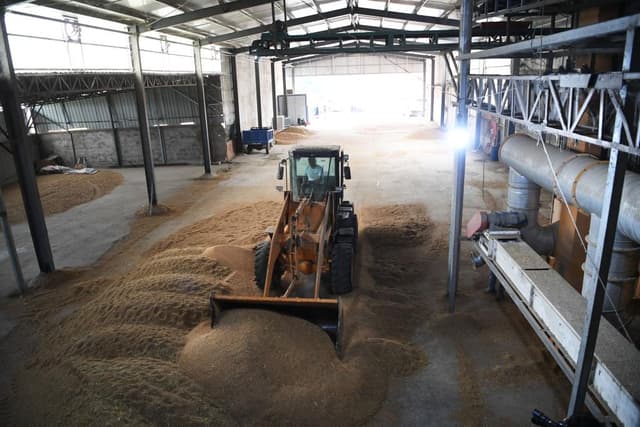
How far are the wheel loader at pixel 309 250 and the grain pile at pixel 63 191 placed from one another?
36.9 ft

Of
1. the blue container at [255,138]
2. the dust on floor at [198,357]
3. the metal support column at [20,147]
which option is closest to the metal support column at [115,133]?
the blue container at [255,138]

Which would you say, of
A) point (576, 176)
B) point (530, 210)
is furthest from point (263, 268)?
point (576, 176)

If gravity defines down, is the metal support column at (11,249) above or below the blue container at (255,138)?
below

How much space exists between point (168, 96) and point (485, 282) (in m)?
21.0

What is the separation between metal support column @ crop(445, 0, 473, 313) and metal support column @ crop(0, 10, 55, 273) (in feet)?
29.9

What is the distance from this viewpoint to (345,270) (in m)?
8.76

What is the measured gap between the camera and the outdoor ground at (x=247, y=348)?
548 cm

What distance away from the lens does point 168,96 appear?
972 inches

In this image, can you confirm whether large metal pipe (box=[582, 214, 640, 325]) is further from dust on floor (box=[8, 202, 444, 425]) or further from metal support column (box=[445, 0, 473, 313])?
dust on floor (box=[8, 202, 444, 425])

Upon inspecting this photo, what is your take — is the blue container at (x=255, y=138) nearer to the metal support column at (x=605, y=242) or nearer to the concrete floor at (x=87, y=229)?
the concrete floor at (x=87, y=229)

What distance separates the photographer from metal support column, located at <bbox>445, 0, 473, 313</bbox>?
7.64 metres

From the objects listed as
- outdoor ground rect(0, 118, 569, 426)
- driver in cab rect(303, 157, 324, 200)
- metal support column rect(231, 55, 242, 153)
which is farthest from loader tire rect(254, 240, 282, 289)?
metal support column rect(231, 55, 242, 153)

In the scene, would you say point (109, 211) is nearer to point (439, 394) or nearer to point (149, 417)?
point (149, 417)

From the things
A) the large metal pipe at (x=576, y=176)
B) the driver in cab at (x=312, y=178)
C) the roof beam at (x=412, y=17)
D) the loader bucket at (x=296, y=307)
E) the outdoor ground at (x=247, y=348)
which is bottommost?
the outdoor ground at (x=247, y=348)
